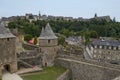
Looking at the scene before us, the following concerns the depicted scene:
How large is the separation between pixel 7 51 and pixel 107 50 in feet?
86.6

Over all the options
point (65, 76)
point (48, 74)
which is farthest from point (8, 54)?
point (65, 76)

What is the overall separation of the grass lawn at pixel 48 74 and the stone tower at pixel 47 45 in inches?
40.4

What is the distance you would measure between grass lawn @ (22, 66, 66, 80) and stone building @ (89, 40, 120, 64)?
62.5 ft

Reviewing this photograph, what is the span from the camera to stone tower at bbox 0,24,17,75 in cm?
1911

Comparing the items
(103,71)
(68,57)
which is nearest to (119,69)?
(103,71)

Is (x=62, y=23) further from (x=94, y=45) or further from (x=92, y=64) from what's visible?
(x=92, y=64)

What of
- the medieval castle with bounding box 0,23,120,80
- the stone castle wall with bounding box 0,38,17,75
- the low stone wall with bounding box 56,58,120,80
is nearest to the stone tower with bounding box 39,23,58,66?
the medieval castle with bounding box 0,23,120,80

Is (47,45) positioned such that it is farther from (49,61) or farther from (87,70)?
(87,70)

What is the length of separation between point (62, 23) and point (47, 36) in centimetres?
6408

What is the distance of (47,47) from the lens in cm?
2336

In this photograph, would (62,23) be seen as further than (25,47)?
Yes

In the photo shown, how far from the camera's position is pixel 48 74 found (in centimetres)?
2075

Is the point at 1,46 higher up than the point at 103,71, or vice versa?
the point at 1,46

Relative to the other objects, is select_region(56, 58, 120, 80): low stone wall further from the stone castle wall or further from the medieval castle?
the stone castle wall
